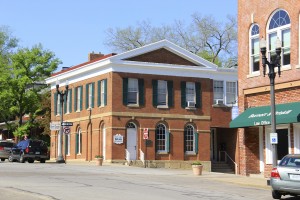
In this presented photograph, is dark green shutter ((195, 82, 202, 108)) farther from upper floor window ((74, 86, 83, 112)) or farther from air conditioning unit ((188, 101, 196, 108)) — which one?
upper floor window ((74, 86, 83, 112))

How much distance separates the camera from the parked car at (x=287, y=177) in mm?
17656

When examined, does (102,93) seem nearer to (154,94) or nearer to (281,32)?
(154,94)

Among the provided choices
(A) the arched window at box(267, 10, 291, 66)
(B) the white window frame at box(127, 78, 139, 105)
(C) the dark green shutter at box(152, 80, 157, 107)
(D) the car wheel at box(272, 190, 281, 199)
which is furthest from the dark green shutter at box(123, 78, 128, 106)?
(D) the car wheel at box(272, 190, 281, 199)

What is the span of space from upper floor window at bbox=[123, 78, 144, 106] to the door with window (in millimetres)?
1762

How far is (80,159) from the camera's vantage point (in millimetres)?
47000

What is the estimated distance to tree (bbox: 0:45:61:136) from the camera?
56312 millimetres

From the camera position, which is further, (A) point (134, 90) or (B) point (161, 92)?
(B) point (161, 92)

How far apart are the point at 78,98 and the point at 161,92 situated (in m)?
7.82

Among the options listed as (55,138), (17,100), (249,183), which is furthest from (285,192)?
(17,100)

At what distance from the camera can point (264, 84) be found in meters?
27.6

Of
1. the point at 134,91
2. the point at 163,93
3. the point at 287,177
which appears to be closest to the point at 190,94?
the point at 163,93

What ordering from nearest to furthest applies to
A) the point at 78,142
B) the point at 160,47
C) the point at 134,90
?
the point at 134,90
the point at 160,47
the point at 78,142

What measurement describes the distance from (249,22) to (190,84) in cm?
1795

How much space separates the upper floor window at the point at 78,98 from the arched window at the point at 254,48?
22.5m
